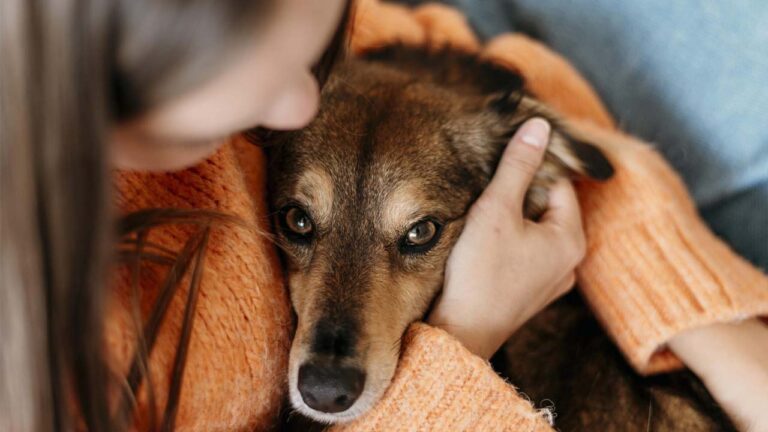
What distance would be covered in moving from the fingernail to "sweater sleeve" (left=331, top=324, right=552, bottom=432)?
0.49m

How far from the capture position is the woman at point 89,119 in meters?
0.58

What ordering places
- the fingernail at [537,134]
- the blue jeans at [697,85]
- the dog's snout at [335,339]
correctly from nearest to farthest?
the dog's snout at [335,339]
the fingernail at [537,134]
the blue jeans at [697,85]

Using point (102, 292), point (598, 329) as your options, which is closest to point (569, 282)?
point (598, 329)

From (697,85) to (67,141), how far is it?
1.62m

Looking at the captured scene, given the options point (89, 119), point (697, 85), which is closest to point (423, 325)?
point (89, 119)

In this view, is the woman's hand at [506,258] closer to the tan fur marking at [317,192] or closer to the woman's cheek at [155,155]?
the tan fur marking at [317,192]

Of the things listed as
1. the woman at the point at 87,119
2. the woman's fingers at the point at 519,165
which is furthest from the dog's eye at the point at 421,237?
the woman at the point at 87,119

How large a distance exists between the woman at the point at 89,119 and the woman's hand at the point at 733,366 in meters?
1.01

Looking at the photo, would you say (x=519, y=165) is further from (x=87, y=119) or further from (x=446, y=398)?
(x=87, y=119)

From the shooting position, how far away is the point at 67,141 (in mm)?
600

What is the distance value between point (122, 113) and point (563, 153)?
0.99 meters

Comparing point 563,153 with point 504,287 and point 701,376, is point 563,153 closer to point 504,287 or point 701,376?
point 504,287

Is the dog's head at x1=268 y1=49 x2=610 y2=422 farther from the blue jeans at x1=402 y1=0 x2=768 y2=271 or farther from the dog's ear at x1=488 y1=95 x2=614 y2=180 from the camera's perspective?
the blue jeans at x1=402 y1=0 x2=768 y2=271

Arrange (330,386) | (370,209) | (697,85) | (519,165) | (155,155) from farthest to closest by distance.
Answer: (697,85) → (519,165) → (370,209) → (330,386) → (155,155)
